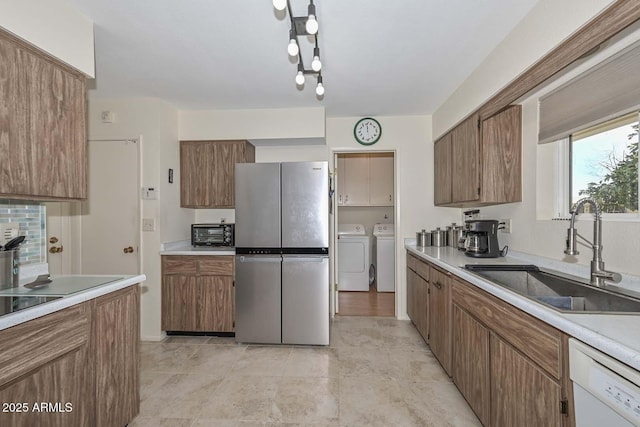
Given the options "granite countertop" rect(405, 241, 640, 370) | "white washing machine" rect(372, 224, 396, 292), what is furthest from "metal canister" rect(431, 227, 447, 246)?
"granite countertop" rect(405, 241, 640, 370)

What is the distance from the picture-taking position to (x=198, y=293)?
9.40 ft

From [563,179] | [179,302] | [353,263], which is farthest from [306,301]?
[563,179]

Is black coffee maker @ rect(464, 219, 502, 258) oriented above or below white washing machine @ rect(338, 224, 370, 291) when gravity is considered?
above

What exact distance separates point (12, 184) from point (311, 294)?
2.10 m

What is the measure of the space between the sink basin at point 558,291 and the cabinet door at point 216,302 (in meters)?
2.16

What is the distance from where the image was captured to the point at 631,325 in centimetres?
90

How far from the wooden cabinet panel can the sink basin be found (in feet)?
6.41

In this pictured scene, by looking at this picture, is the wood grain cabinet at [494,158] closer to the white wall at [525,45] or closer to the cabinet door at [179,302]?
the white wall at [525,45]

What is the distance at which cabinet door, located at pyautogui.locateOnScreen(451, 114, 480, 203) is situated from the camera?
7.61ft

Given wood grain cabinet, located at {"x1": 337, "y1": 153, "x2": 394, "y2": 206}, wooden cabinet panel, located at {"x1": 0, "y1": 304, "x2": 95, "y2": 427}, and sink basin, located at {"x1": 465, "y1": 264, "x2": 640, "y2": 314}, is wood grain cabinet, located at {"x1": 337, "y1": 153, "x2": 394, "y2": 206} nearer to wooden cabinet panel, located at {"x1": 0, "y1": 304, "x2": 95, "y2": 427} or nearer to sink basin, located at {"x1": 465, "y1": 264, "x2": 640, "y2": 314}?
sink basin, located at {"x1": 465, "y1": 264, "x2": 640, "y2": 314}

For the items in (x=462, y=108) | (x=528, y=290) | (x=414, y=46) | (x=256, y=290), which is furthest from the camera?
(x=256, y=290)

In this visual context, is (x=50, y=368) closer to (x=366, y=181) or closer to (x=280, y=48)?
(x=280, y=48)

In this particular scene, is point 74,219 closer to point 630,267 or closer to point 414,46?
point 414,46

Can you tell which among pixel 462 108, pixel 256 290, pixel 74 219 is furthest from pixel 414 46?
pixel 74 219
